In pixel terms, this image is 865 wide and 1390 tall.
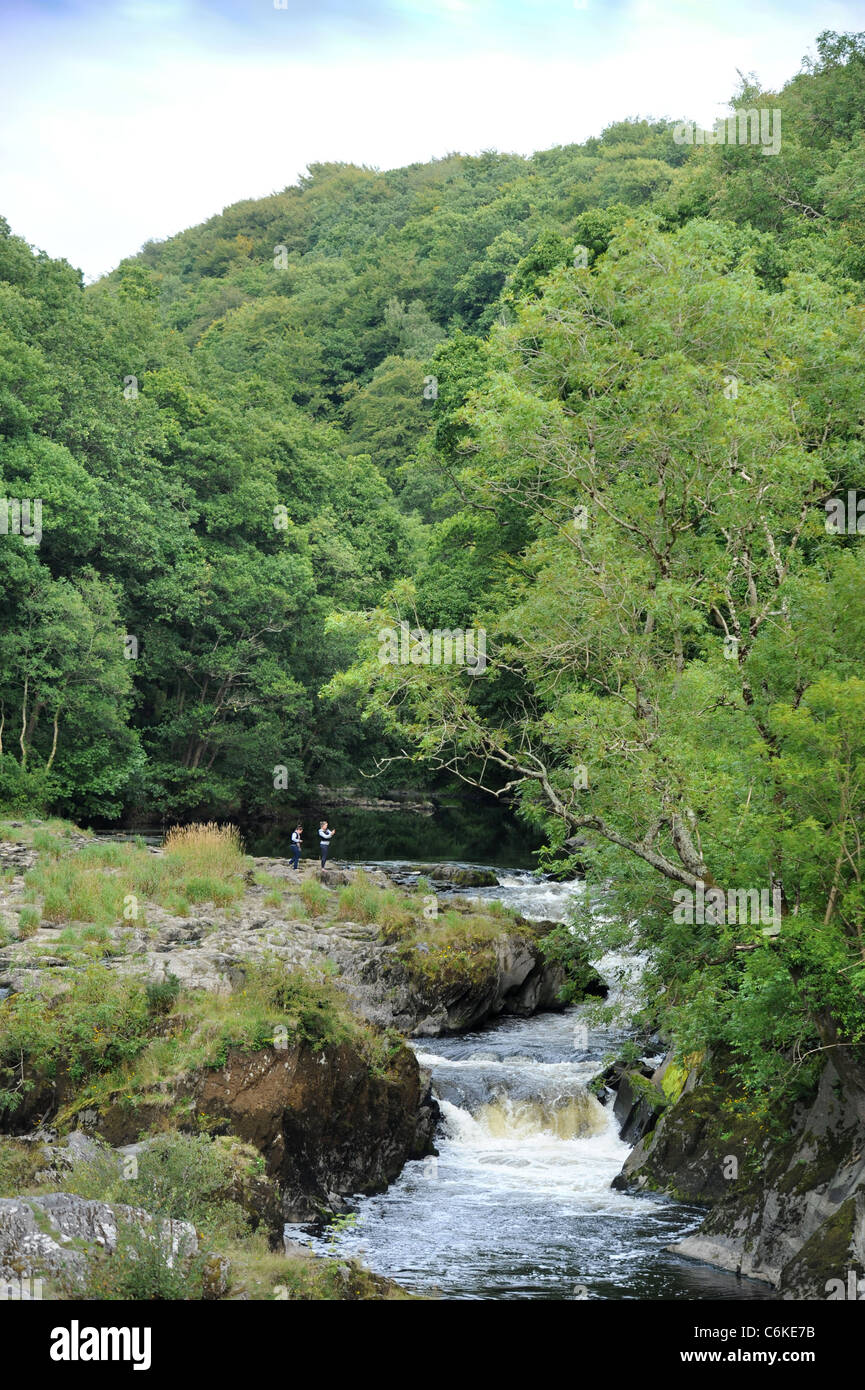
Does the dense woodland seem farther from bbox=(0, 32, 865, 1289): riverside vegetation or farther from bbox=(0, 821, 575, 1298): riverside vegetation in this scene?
bbox=(0, 821, 575, 1298): riverside vegetation

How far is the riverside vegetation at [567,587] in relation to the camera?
12695 millimetres

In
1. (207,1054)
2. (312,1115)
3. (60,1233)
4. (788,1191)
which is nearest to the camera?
(60,1233)

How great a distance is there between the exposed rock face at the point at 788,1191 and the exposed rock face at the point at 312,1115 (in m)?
3.79

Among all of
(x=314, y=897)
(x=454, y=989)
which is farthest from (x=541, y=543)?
(x=314, y=897)

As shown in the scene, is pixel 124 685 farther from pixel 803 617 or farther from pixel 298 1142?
pixel 803 617

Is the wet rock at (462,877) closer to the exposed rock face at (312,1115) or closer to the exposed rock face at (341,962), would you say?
the exposed rock face at (341,962)

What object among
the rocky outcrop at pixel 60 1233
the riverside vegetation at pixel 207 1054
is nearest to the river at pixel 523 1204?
the riverside vegetation at pixel 207 1054

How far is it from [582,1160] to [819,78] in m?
38.9

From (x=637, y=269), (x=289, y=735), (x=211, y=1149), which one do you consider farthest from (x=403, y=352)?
(x=211, y=1149)

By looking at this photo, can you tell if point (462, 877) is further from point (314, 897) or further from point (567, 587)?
point (567, 587)

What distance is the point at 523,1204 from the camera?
607 inches

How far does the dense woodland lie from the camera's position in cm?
1278

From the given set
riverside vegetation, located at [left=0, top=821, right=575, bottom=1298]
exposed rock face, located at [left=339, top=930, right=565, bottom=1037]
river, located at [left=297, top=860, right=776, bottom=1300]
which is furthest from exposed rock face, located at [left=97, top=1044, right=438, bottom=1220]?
exposed rock face, located at [left=339, top=930, right=565, bottom=1037]

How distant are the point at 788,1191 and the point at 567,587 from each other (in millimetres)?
7293
